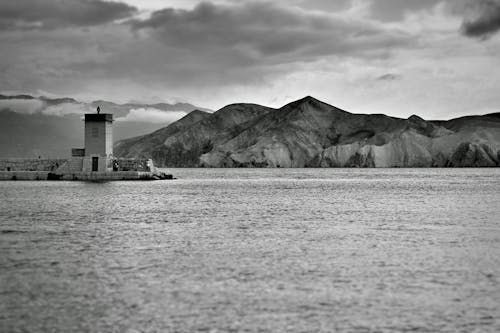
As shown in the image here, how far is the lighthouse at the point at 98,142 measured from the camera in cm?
7206

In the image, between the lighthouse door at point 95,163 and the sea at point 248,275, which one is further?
the lighthouse door at point 95,163

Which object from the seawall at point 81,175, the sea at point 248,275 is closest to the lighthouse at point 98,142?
the seawall at point 81,175

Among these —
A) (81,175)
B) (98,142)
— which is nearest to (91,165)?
(81,175)

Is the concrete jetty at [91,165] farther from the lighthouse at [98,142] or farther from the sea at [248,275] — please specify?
the sea at [248,275]

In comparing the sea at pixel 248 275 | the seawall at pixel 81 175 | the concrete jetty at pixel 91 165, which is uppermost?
the concrete jetty at pixel 91 165

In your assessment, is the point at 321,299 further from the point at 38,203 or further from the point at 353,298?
the point at 38,203

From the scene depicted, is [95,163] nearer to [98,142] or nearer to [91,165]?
[91,165]

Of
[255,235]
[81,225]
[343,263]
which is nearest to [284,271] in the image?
[343,263]

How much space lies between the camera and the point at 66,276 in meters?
16.5

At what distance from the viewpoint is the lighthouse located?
7206 centimetres

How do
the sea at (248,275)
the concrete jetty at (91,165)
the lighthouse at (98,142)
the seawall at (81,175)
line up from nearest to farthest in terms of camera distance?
the sea at (248,275)
the lighthouse at (98,142)
the concrete jetty at (91,165)
the seawall at (81,175)

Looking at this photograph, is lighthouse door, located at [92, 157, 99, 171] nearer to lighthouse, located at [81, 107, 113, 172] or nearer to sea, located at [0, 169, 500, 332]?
lighthouse, located at [81, 107, 113, 172]

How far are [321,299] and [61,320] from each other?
544 cm

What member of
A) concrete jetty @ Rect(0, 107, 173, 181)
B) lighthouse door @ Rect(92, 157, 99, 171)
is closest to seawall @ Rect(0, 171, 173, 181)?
concrete jetty @ Rect(0, 107, 173, 181)
